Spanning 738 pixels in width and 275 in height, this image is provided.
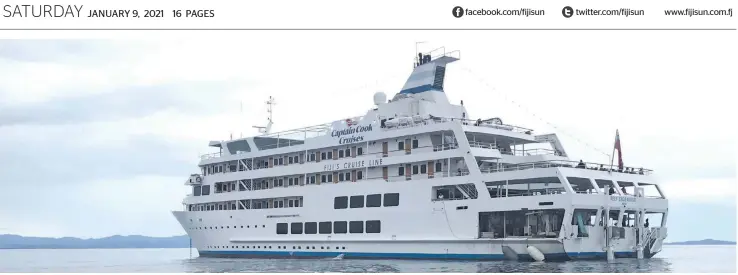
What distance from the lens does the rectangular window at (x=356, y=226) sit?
33219 millimetres

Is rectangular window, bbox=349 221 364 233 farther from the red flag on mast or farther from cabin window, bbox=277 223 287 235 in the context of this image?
the red flag on mast

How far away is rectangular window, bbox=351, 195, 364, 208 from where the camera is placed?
110 feet

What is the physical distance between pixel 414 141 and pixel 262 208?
9.07 meters

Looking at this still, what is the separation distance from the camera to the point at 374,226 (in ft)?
108

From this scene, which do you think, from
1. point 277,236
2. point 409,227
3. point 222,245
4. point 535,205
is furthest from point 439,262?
point 222,245

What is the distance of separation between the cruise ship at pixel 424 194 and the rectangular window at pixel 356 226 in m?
0.05

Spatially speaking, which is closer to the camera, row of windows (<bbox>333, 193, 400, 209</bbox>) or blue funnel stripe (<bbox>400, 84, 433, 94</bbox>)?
row of windows (<bbox>333, 193, 400, 209</bbox>)

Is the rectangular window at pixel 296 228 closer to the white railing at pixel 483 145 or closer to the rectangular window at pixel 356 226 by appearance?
the rectangular window at pixel 356 226

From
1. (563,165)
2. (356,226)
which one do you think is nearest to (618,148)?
(563,165)

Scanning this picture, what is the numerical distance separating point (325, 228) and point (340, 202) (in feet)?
4.46

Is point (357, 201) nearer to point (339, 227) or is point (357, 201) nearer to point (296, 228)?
point (339, 227)

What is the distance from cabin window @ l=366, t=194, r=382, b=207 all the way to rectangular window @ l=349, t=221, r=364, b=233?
84 centimetres

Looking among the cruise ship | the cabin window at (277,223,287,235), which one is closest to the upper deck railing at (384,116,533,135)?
the cruise ship

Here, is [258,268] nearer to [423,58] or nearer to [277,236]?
[277,236]
